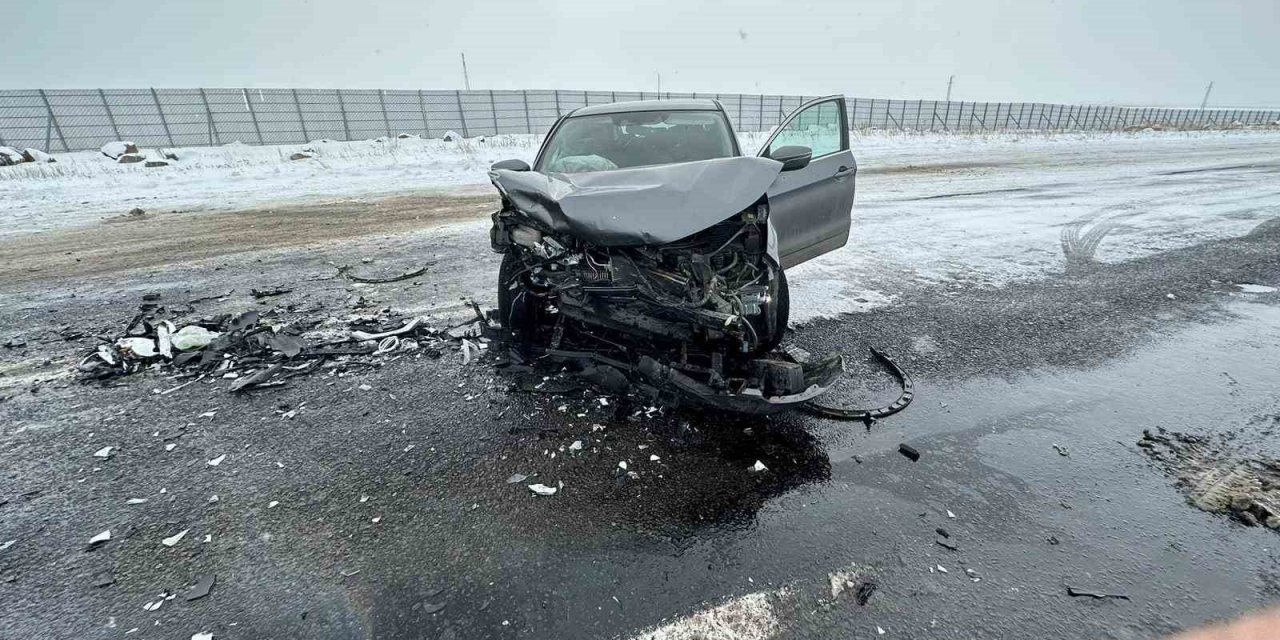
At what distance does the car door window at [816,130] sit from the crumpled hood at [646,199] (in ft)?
5.58

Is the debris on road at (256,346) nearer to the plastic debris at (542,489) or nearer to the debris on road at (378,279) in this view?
the debris on road at (378,279)

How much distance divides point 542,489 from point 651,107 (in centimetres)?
381

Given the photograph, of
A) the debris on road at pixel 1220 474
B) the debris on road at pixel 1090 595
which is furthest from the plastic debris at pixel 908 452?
the debris on road at pixel 1220 474

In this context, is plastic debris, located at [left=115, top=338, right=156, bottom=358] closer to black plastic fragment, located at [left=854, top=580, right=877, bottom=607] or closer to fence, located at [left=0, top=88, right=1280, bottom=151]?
black plastic fragment, located at [left=854, top=580, right=877, bottom=607]

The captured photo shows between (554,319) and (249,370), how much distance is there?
2.31 metres

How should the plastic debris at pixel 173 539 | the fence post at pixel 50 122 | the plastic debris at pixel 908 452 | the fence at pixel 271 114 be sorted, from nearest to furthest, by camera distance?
the plastic debris at pixel 173 539 → the plastic debris at pixel 908 452 → the fence post at pixel 50 122 → the fence at pixel 271 114

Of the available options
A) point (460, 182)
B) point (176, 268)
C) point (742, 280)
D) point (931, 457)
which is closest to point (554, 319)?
point (742, 280)

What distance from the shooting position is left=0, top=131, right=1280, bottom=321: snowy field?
6.49 metres

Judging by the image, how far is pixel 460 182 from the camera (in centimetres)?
1433

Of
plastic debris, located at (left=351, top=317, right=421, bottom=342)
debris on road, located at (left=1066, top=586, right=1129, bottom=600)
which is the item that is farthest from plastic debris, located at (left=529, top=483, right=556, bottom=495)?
plastic debris, located at (left=351, top=317, right=421, bottom=342)

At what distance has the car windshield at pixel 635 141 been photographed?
14.5 feet

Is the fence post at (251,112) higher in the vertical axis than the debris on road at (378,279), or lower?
higher

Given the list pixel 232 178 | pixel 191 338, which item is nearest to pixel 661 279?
pixel 191 338

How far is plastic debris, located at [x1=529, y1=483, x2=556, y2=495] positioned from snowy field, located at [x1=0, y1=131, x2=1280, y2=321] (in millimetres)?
3133
